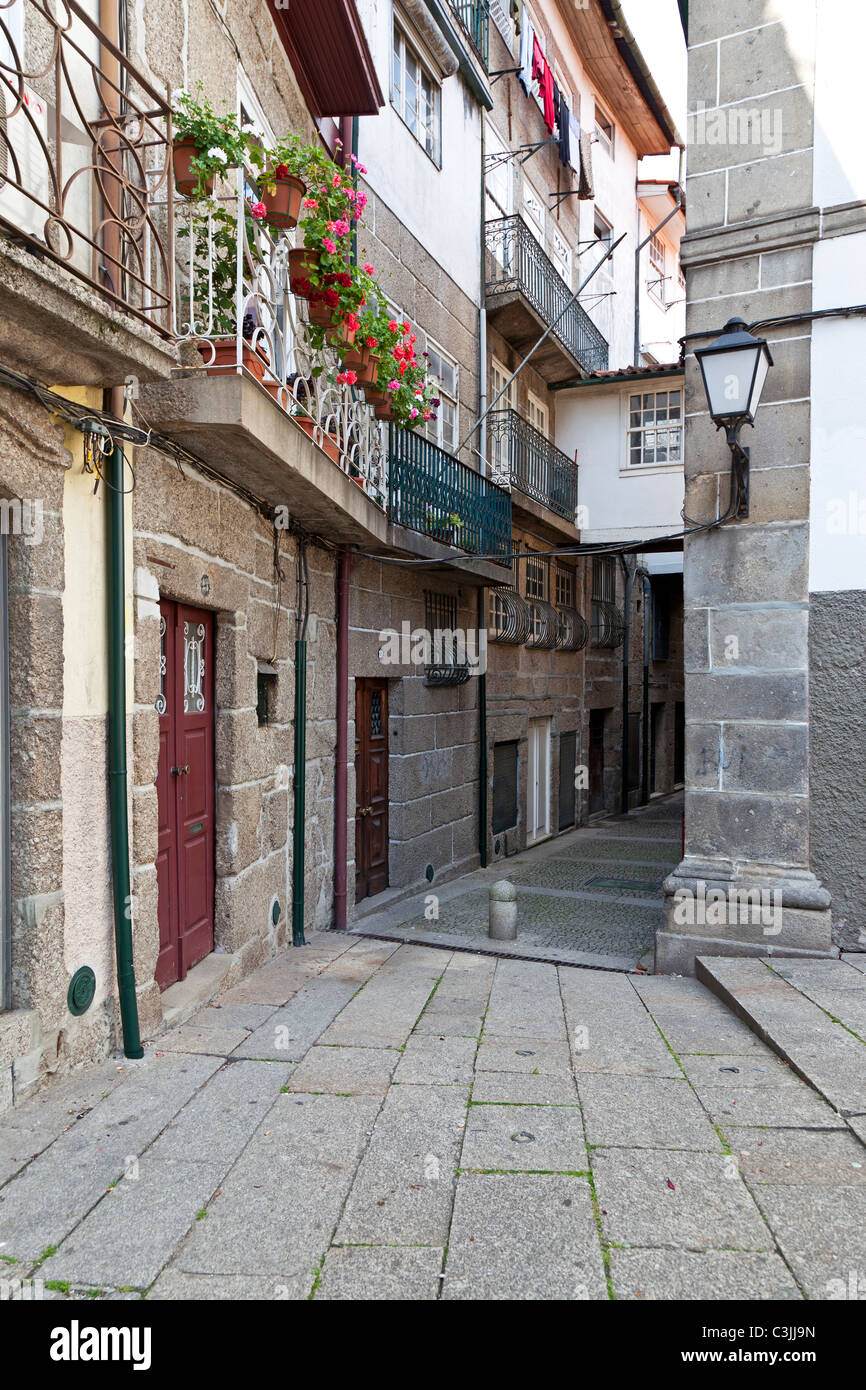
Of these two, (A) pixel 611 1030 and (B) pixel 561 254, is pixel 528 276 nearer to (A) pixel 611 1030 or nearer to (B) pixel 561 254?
(B) pixel 561 254

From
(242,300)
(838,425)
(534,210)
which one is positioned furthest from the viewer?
(534,210)

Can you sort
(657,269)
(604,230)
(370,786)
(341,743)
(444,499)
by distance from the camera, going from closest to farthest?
(341,743) < (370,786) < (444,499) < (604,230) < (657,269)

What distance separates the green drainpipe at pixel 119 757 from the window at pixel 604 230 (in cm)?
1634

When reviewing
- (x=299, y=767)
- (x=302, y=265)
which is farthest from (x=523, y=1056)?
(x=302, y=265)

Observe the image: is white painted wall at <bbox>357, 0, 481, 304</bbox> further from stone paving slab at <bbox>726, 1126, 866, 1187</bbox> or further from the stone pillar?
stone paving slab at <bbox>726, 1126, 866, 1187</bbox>

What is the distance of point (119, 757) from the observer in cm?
408

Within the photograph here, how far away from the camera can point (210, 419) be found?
4.30 m

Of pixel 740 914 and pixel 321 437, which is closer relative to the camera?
pixel 740 914

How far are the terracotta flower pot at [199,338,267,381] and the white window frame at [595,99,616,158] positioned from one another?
16.0 metres

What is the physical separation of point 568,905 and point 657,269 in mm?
17907

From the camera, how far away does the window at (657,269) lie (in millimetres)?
21094
